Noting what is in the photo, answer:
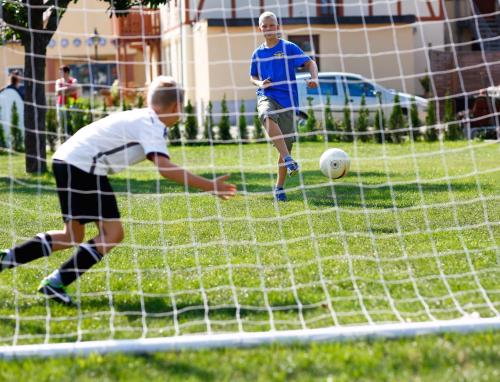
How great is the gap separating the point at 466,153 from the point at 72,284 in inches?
424

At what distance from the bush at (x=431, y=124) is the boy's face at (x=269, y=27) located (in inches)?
376

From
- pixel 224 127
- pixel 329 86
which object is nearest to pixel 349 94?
pixel 329 86

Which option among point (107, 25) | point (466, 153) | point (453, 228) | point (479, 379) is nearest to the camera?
point (479, 379)

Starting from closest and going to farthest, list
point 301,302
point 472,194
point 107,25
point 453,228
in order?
point 301,302 < point 453,228 < point 472,194 < point 107,25

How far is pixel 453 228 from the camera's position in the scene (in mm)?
7414

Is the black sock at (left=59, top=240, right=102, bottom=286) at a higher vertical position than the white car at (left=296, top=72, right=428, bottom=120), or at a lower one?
lower

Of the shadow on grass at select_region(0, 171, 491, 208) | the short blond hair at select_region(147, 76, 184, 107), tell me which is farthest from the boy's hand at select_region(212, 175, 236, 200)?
the shadow on grass at select_region(0, 171, 491, 208)

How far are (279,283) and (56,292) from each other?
4.49 ft

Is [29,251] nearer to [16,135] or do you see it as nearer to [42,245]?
[42,245]

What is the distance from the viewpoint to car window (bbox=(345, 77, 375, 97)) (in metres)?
20.5

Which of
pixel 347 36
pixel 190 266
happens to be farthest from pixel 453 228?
pixel 347 36

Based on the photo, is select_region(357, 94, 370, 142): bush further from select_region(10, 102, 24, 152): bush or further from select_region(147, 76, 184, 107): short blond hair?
select_region(147, 76, 184, 107): short blond hair

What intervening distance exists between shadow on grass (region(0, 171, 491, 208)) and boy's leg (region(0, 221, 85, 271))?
212 centimetres

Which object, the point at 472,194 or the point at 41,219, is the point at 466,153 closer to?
the point at 472,194
